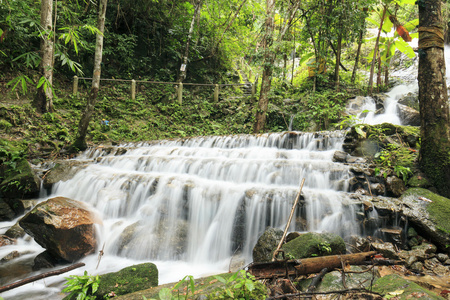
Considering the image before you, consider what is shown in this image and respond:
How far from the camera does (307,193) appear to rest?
Result: 196 inches

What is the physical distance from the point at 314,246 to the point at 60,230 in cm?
400

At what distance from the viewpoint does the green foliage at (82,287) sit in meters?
2.67

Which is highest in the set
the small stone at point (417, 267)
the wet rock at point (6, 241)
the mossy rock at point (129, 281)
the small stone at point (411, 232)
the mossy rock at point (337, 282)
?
the mossy rock at point (337, 282)

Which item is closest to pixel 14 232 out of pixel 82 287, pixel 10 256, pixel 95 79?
Answer: pixel 10 256

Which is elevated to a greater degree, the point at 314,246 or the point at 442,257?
the point at 314,246

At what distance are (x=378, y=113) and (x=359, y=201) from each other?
8.06m

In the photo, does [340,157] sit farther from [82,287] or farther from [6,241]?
[6,241]

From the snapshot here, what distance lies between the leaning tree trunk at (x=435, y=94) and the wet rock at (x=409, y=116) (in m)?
5.56

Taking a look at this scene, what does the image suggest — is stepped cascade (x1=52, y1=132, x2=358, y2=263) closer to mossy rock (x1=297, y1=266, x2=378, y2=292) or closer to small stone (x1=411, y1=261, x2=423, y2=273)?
small stone (x1=411, y1=261, x2=423, y2=273)

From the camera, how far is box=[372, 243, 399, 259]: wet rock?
140 inches

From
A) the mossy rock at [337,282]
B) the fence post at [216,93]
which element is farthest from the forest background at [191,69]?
the mossy rock at [337,282]

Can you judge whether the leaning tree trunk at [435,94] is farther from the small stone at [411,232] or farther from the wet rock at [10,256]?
the wet rock at [10,256]

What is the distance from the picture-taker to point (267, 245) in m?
3.45

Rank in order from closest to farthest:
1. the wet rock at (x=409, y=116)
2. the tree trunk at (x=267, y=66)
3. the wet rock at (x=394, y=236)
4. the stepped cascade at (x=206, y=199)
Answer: the wet rock at (x=394, y=236), the stepped cascade at (x=206, y=199), the wet rock at (x=409, y=116), the tree trunk at (x=267, y=66)
